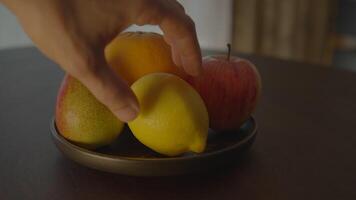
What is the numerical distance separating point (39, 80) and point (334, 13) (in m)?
1.92

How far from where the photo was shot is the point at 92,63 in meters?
0.41

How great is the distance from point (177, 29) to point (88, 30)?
12 centimetres

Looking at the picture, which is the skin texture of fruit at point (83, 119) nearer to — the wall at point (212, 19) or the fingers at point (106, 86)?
the fingers at point (106, 86)

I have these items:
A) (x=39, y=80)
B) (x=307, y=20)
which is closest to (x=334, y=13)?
(x=307, y=20)

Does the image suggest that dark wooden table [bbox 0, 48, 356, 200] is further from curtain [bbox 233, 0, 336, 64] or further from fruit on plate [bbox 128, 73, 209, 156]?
curtain [bbox 233, 0, 336, 64]

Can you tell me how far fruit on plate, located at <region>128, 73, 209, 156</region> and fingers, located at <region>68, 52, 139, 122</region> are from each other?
2.1 inches

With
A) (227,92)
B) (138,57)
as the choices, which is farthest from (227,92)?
(138,57)

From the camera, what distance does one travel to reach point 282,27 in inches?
92.4

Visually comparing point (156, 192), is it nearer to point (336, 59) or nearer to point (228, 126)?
point (228, 126)

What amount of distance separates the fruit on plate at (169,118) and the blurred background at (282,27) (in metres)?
1.62

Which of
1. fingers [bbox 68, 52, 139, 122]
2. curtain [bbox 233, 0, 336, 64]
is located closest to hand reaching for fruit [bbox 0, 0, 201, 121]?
fingers [bbox 68, 52, 139, 122]

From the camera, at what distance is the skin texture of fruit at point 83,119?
53cm

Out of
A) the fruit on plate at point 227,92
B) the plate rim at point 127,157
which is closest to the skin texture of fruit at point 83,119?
the plate rim at point 127,157

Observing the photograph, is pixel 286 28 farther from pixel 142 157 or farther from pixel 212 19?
pixel 142 157
